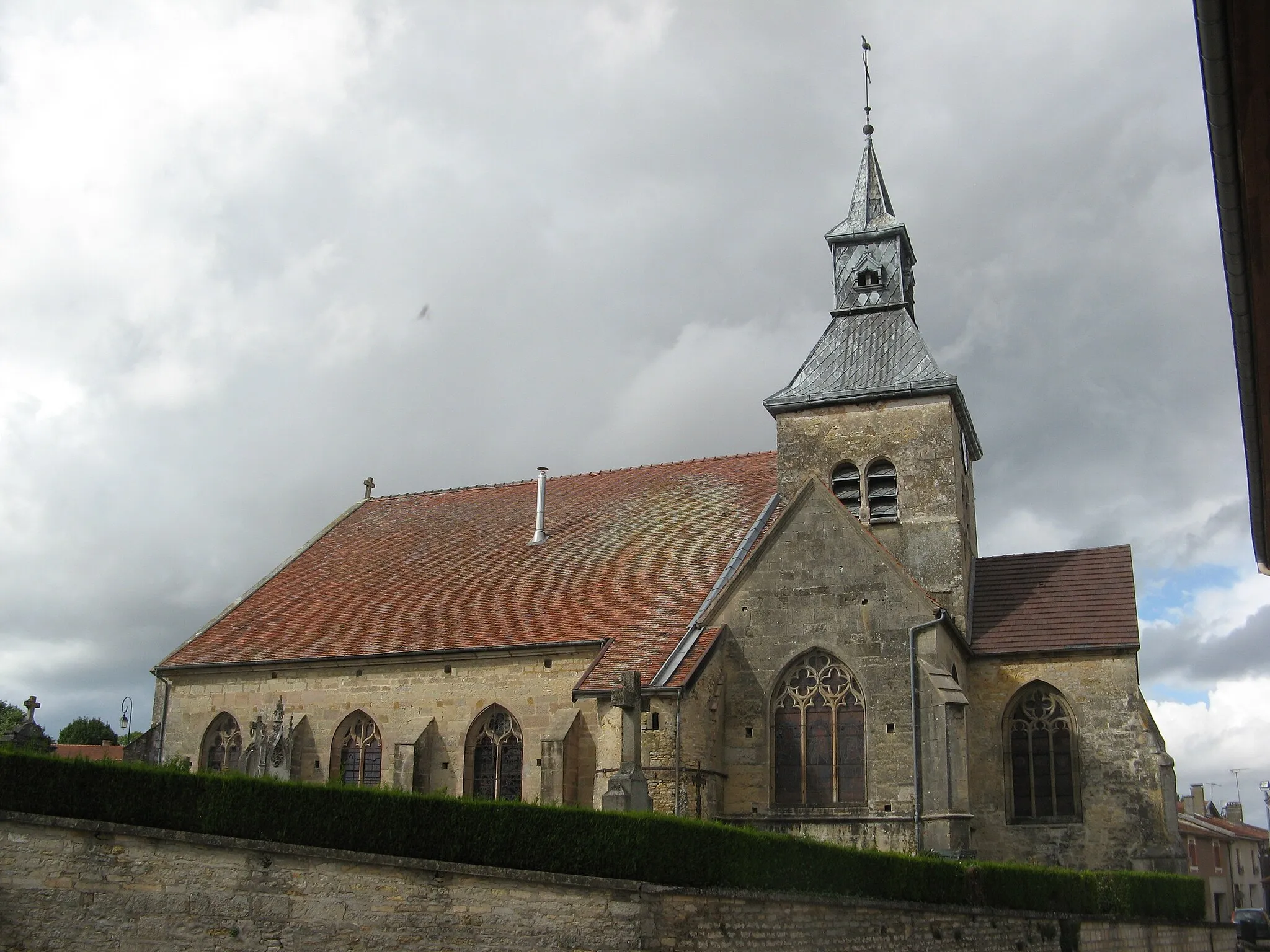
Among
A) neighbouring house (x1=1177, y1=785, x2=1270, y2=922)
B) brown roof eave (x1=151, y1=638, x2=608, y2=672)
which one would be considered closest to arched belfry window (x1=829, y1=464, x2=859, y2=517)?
brown roof eave (x1=151, y1=638, x2=608, y2=672)

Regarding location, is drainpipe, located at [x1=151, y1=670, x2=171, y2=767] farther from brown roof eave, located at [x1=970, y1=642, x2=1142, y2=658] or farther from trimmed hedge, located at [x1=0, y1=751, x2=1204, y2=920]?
brown roof eave, located at [x1=970, y1=642, x2=1142, y2=658]

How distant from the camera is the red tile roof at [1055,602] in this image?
80.2ft

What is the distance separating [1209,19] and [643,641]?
19.0m

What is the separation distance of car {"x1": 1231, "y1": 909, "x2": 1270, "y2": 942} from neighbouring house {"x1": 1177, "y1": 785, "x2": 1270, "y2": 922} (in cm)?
72

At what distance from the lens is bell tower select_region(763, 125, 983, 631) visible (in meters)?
26.0

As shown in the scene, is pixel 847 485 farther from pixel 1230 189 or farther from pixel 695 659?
pixel 1230 189

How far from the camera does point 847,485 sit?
88.5ft

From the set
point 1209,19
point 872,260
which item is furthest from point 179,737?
point 1209,19

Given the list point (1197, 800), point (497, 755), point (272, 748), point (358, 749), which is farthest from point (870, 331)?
point (1197, 800)

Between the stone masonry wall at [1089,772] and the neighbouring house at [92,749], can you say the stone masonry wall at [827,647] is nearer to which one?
the stone masonry wall at [1089,772]

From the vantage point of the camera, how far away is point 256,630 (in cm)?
2953

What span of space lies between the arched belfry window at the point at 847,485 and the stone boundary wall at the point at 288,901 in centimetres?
1265

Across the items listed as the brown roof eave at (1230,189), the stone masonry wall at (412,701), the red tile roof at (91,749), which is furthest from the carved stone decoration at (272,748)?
the brown roof eave at (1230,189)

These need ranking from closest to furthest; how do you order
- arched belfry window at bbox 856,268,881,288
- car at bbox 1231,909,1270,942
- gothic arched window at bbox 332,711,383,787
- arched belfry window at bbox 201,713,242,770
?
gothic arched window at bbox 332,711,383,787
arched belfry window at bbox 201,713,242,770
arched belfry window at bbox 856,268,881,288
car at bbox 1231,909,1270,942
